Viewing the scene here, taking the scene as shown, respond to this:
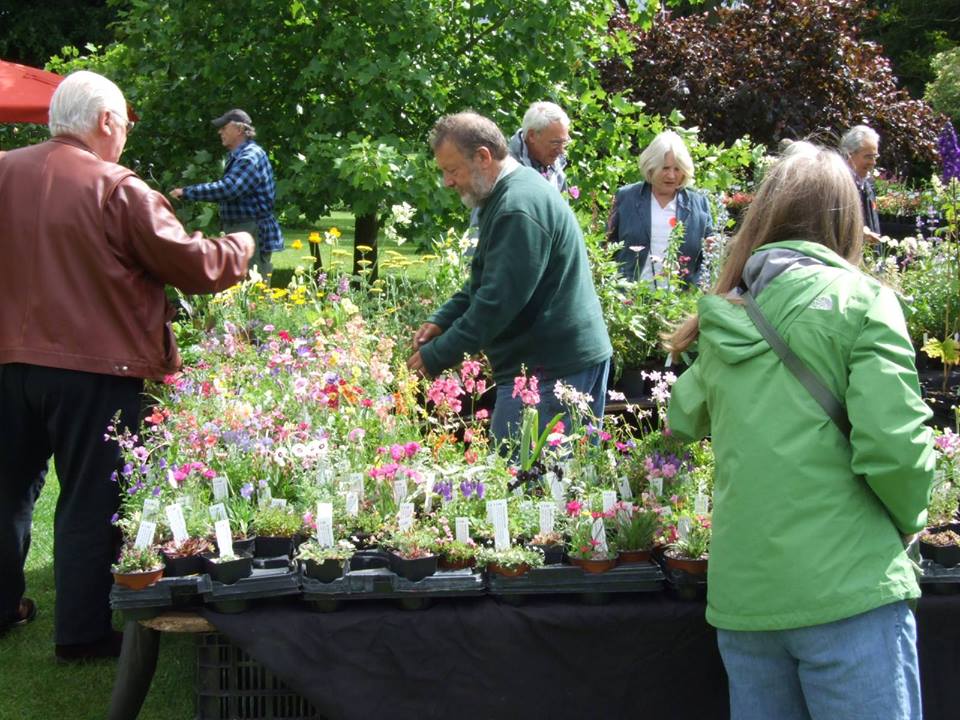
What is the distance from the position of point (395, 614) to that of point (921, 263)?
4.36 metres

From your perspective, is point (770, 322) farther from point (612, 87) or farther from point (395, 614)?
point (612, 87)

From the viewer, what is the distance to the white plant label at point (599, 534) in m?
2.71

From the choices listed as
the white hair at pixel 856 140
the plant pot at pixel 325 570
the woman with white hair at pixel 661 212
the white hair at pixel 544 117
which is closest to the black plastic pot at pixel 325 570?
the plant pot at pixel 325 570

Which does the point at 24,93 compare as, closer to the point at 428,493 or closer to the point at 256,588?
the point at 428,493

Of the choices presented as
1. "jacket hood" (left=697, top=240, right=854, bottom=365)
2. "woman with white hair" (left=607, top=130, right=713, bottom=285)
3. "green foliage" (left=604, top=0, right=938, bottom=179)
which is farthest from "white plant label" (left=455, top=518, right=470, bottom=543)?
"green foliage" (left=604, top=0, right=938, bottom=179)

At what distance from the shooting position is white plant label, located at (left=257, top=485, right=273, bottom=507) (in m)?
2.92

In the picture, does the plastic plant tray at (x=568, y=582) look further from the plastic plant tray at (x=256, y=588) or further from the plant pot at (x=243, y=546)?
the plant pot at (x=243, y=546)

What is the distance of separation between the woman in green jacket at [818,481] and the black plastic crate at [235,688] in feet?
3.71

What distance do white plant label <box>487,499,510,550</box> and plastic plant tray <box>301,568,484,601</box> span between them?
0.12 m

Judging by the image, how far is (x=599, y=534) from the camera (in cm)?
273

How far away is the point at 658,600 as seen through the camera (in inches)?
107

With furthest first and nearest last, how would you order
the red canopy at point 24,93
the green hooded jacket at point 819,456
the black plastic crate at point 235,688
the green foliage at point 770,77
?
1. the green foliage at point 770,77
2. the red canopy at point 24,93
3. the black plastic crate at point 235,688
4. the green hooded jacket at point 819,456

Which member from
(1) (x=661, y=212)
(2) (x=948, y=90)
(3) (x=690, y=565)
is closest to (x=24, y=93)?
(1) (x=661, y=212)

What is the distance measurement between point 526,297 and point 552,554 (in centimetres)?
84
